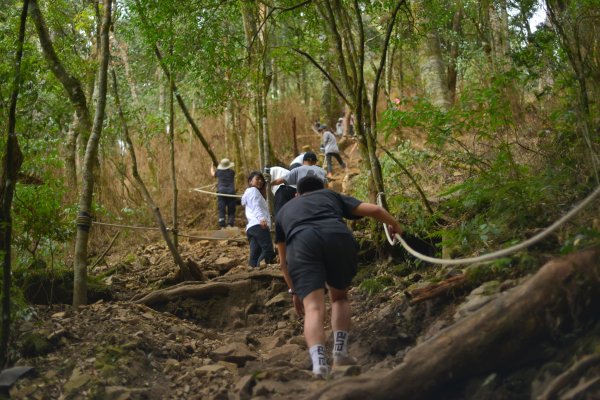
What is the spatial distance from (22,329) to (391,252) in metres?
4.33

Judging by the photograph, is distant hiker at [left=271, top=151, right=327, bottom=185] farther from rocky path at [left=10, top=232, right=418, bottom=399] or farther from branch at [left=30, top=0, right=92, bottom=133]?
branch at [left=30, top=0, right=92, bottom=133]

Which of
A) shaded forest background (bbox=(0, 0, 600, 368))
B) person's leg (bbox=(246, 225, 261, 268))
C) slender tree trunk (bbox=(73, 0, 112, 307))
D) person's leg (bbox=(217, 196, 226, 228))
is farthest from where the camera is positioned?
person's leg (bbox=(217, 196, 226, 228))

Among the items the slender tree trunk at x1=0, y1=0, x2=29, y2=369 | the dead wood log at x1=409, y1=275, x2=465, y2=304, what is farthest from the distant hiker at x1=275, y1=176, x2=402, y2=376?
the slender tree trunk at x1=0, y1=0, x2=29, y2=369

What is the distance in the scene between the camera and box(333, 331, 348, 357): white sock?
498cm

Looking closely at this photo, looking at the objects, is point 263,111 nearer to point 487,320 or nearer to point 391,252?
point 391,252

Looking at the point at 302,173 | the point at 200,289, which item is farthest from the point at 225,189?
the point at 200,289

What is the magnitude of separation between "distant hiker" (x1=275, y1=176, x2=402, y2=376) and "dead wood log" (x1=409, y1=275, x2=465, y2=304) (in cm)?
58

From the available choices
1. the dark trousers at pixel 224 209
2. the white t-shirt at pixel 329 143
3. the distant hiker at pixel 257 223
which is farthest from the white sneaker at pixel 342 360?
the white t-shirt at pixel 329 143

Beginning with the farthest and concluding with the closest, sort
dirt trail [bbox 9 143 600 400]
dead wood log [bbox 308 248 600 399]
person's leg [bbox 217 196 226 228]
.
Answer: person's leg [bbox 217 196 226 228] → dirt trail [bbox 9 143 600 400] → dead wood log [bbox 308 248 600 399]

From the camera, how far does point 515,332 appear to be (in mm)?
3830

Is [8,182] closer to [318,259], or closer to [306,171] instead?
[318,259]

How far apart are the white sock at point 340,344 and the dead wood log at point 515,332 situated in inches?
44.6

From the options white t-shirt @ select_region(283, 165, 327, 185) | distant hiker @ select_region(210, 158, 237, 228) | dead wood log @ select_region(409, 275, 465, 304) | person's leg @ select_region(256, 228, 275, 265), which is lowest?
dead wood log @ select_region(409, 275, 465, 304)

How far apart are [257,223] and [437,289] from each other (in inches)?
183
